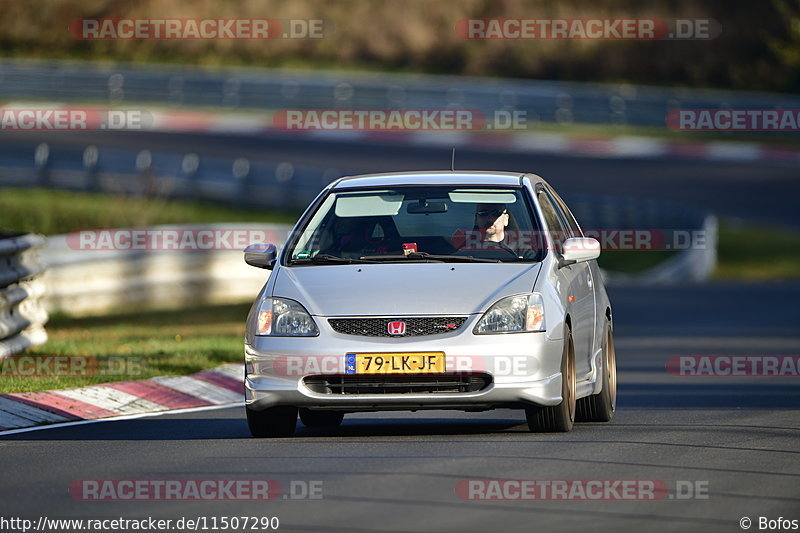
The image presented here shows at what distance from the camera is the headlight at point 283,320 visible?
10.5 meters

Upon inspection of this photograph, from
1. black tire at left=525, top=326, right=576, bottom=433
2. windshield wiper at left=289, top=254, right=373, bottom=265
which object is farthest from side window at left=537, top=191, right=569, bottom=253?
windshield wiper at left=289, top=254, right=373, bottom=265

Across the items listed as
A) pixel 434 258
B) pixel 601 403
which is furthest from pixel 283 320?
pixel 601 403

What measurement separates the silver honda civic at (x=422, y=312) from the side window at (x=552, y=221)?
0.05m

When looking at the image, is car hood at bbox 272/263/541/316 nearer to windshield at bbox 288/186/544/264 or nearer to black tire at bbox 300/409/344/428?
windshield at bbox 288/186/544/264

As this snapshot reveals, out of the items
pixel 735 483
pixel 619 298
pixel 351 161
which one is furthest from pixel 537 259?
pixel 351 161

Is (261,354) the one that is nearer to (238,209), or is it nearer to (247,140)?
(238,209)

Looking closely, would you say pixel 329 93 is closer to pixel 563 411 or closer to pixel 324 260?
pixel 324 260

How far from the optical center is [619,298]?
27438mm

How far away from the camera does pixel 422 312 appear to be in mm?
10352

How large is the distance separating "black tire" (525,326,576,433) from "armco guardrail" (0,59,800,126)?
36.0 m

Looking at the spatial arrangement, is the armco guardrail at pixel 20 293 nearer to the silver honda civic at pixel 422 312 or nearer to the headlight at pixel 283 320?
the silver honda civic at pixel 422 312

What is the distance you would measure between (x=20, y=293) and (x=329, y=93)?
111 ft

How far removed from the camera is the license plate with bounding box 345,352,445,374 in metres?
10.3

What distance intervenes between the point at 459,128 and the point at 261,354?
38.5m
